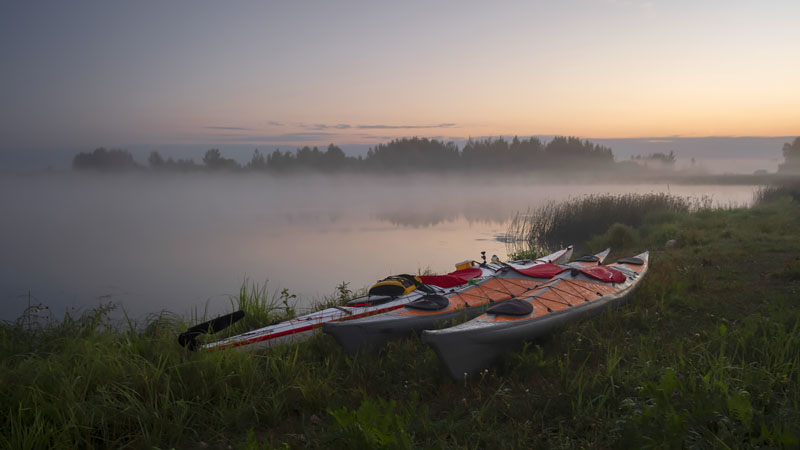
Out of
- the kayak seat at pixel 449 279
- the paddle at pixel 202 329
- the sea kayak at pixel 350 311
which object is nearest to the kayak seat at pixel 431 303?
the sea kayak at pixel 350 311

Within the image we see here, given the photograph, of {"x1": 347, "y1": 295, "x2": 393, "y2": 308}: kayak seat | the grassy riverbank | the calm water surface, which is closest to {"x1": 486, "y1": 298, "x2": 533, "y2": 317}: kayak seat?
the grassy riverbank

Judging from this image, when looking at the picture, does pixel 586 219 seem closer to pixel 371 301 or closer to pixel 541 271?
pixel 541 271

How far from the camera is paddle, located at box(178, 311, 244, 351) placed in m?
3.57

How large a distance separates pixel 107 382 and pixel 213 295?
633 cm

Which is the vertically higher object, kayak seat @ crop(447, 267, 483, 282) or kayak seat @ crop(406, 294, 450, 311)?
kayak seat @ crop(406, 294, 450, 311)

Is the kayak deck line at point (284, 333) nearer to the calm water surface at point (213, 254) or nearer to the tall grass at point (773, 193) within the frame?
the calm water surface at point (213, 254)

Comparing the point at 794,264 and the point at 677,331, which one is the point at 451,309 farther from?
the point at 794,264

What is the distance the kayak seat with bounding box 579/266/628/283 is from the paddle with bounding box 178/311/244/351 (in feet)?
11.1

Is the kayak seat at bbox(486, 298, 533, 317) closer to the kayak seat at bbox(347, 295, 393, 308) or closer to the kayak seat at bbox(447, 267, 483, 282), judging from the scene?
the kayak seat at bbox(347, 295, 393, 308)

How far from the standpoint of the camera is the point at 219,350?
11.1 feet

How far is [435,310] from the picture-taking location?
14.0 ft

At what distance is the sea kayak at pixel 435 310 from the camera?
381cm

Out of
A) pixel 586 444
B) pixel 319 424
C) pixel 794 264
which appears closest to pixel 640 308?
pixel 794 264

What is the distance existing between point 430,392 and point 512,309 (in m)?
0.98
